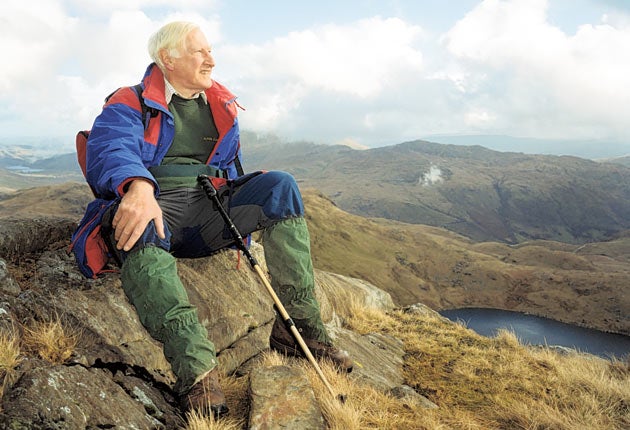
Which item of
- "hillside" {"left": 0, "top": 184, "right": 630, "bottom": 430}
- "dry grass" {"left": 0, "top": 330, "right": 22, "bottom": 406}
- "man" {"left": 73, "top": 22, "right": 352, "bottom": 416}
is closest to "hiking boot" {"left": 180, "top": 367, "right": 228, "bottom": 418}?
"man" {"left": 73, "top": 22, "right": 352, "bottom": 416}

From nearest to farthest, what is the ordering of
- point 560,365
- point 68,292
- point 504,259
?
point 68,292, point 560,365, point 504,259

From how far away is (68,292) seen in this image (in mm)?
4344

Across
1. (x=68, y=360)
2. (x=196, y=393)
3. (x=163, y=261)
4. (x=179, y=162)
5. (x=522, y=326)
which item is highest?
(x=179, y=162)

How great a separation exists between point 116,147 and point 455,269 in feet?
507

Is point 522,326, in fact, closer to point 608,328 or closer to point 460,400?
point 608,328

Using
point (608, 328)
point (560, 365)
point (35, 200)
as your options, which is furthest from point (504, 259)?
point (35, 200)

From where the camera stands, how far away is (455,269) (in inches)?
5782

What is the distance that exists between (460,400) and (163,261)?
483 cm

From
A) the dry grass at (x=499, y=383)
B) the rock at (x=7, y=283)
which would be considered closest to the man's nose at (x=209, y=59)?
the rock at (x=7, y=283)

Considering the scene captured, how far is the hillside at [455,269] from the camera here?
11931 cm

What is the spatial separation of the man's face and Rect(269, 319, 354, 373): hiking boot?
3.02 m

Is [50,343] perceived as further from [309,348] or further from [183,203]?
[309,348]

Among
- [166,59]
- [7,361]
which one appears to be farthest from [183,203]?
[7,361]

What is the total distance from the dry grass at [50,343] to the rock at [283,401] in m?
1.51
